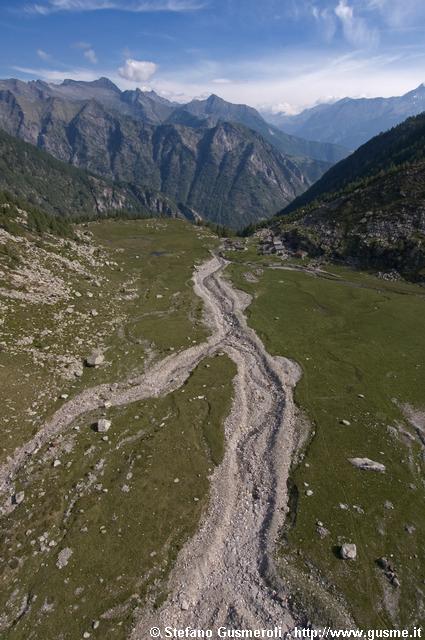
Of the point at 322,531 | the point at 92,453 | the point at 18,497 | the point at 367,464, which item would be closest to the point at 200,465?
the point at 92,453

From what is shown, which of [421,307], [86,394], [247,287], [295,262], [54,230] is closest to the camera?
[86,394]

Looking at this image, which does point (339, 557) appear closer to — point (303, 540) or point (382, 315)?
point (303, 540)

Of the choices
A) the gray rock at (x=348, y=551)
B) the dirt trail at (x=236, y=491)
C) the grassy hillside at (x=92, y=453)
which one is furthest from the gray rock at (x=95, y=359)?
the gray rock at (x=348, y=551)

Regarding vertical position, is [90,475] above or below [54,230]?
below

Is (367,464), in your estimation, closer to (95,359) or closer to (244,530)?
(244,530)

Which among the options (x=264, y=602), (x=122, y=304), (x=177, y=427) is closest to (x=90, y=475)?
(x=177, y=427)

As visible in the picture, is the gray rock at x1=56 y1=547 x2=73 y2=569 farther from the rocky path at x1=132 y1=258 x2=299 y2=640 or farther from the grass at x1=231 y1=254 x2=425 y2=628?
the grass at x1=231 y1=254 x2=425 y2=628
